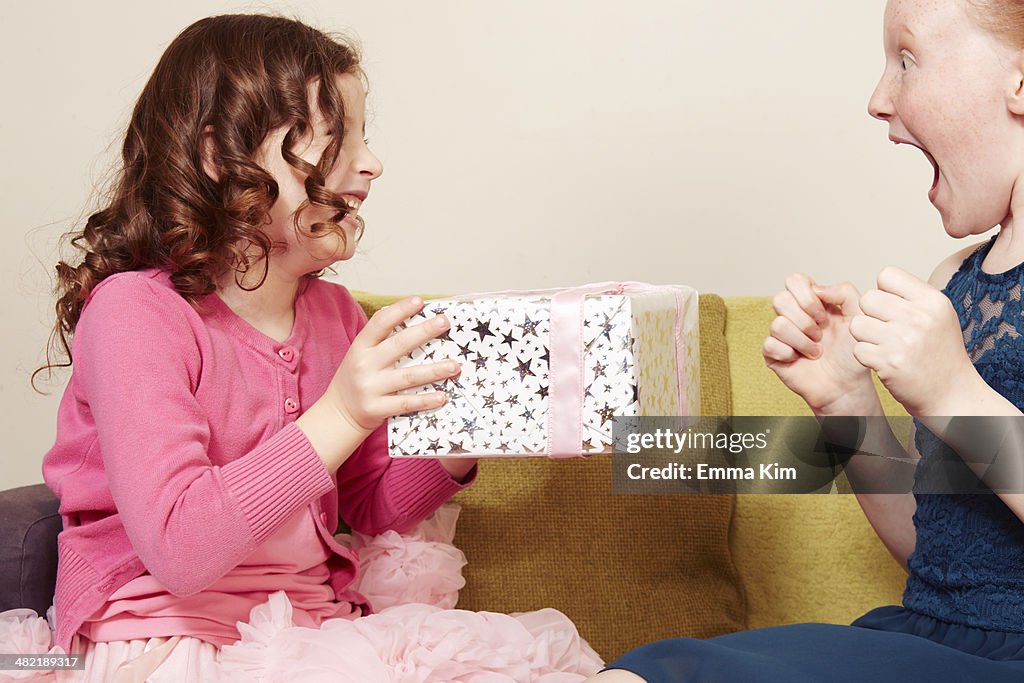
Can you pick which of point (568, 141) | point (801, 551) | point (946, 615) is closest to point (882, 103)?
point (946, 615)

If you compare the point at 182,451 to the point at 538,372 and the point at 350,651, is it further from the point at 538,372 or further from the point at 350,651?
the point at 538,372

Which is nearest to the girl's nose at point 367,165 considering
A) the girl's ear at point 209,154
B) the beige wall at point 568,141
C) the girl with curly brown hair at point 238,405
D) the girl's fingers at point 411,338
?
the girl with curly brown hair at point 238,405

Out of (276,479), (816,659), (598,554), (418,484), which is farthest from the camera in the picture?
(598,554)

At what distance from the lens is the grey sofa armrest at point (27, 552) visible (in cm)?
120

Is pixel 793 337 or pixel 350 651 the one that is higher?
pixel 793 337

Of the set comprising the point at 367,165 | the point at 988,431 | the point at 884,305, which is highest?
the point at 367,165

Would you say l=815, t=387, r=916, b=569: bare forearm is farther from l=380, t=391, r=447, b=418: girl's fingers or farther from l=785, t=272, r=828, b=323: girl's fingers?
l=380, t=391, r=447, b=418: girl's fingers

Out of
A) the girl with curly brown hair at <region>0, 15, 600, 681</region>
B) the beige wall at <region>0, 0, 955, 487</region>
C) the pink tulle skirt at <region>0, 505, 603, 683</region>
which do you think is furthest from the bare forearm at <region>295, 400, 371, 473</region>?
the beige wall at <region>0, 0, 955, 487</region>

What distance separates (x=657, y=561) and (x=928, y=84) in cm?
75

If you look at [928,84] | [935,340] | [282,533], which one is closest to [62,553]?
[282,533]

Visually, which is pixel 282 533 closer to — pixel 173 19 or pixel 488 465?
pixel 488 465

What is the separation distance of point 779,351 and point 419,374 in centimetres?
40

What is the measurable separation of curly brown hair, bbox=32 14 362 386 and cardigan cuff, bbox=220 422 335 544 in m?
0.22

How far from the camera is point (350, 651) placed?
1017 mm
